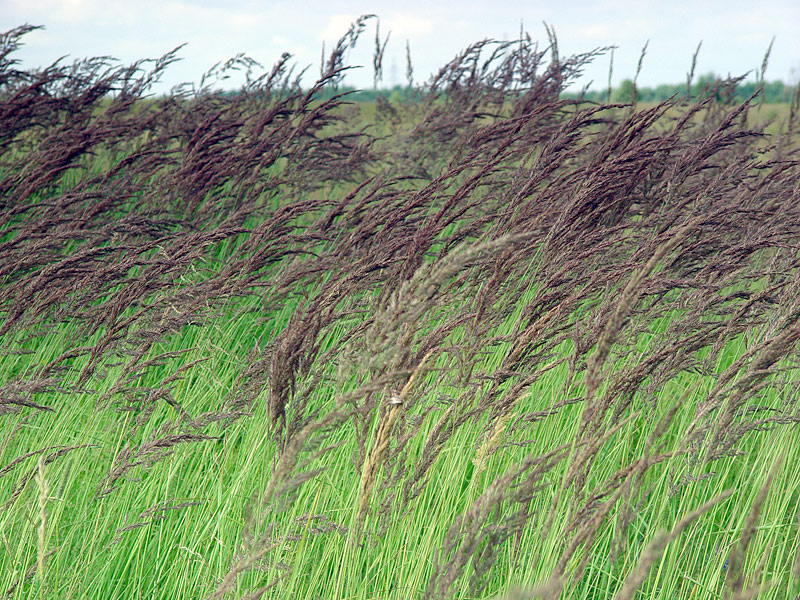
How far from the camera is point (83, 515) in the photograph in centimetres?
208

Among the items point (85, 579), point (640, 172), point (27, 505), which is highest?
point (640, 172)

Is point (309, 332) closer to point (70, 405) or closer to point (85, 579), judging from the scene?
point (85, 579)

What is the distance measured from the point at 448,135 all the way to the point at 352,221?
6.83 feet

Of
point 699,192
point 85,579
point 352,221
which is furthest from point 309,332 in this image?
point 699,192

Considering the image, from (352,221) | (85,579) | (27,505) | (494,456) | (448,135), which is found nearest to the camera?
(85,579)

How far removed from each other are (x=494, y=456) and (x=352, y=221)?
1.70 meters

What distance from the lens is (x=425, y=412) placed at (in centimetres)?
164

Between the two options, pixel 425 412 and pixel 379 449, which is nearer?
pixel 379 449

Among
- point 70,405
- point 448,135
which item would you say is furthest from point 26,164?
point 448,135

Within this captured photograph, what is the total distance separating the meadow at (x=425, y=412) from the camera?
1454 mm

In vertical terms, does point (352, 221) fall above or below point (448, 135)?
below

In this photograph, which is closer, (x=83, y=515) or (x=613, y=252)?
(x=83, y=515)

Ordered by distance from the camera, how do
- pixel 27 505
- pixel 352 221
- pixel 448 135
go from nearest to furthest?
pixel 27 505 → pixel 352 221 → pixel 448 135

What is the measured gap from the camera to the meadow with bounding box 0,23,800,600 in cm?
145
